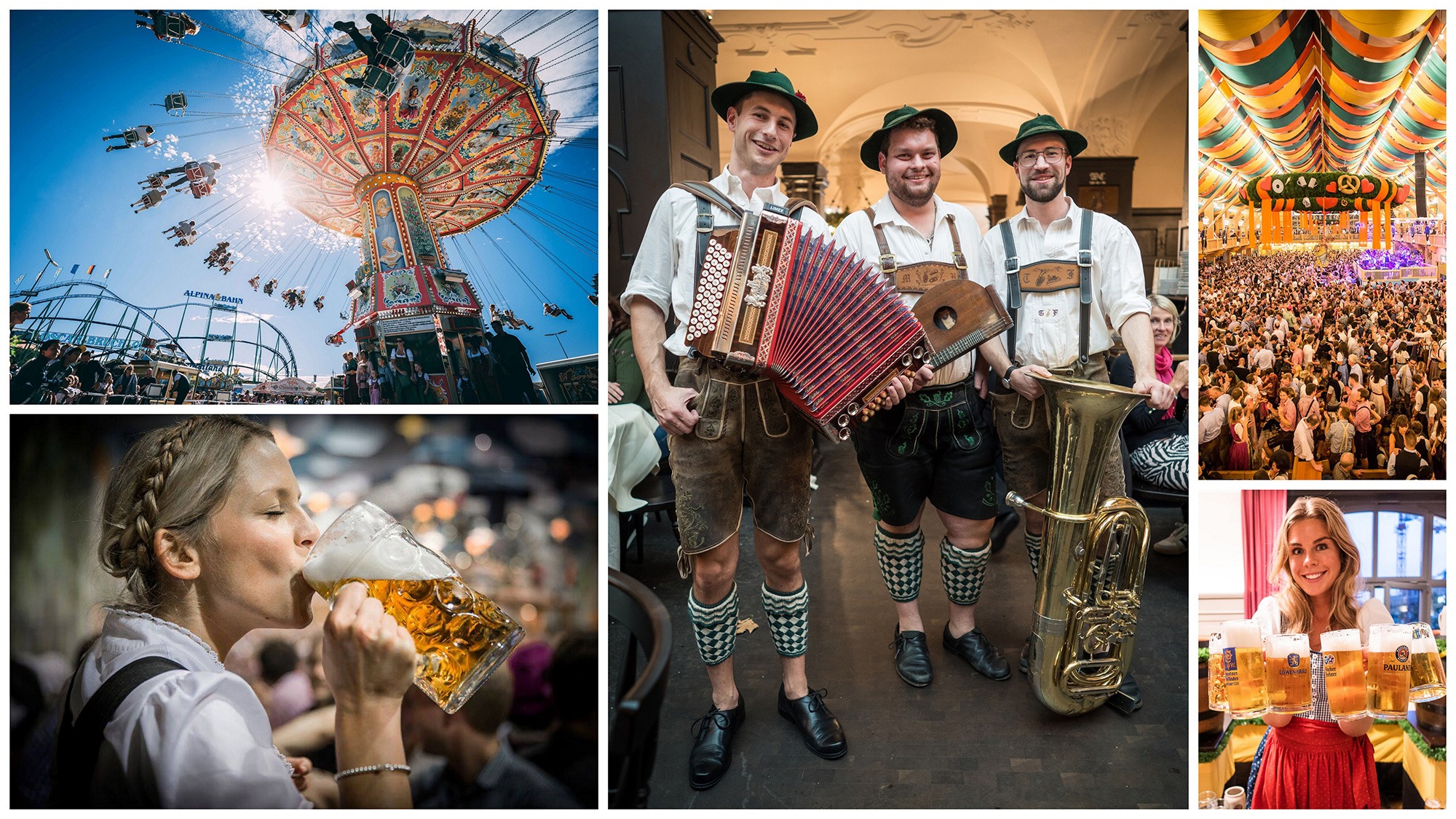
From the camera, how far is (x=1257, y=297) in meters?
2.23

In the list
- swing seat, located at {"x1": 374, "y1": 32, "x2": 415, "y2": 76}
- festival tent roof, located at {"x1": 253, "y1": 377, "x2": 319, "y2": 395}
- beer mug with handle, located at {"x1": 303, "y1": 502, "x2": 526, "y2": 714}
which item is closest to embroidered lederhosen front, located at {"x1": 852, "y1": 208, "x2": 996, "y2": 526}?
beer mug with handle, located at {"x1": 303, "y1": 502, "x2": 526, "y2": 714}

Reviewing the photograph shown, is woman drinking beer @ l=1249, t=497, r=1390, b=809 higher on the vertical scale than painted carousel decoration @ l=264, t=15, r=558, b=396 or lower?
lower

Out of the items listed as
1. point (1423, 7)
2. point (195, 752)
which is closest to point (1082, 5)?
point (1423, 7)

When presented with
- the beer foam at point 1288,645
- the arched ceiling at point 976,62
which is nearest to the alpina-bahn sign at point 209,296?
the arched ceiling at point 976,62

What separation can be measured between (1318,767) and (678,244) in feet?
7.94

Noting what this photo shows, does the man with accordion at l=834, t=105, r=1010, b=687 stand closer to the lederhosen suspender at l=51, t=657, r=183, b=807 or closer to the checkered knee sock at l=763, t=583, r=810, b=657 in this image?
the checkered knee sock at l=763, t=583, r=810, b=657

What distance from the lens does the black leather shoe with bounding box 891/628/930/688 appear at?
247 centimetres

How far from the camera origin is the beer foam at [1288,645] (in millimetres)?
2176

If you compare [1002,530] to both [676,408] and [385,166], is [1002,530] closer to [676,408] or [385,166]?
[676,408]

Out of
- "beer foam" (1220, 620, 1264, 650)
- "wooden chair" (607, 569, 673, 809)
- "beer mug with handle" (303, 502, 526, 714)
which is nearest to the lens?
"wooden chair" (607, 569, 673, 809)

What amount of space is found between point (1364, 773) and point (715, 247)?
95.7 inches

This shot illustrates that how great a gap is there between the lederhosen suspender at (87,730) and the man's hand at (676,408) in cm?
150

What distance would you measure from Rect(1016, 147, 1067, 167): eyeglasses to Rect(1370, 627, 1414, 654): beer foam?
1680mm

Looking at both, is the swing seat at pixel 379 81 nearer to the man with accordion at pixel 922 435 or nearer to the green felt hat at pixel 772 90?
the green felt hat at pixel 772 90
